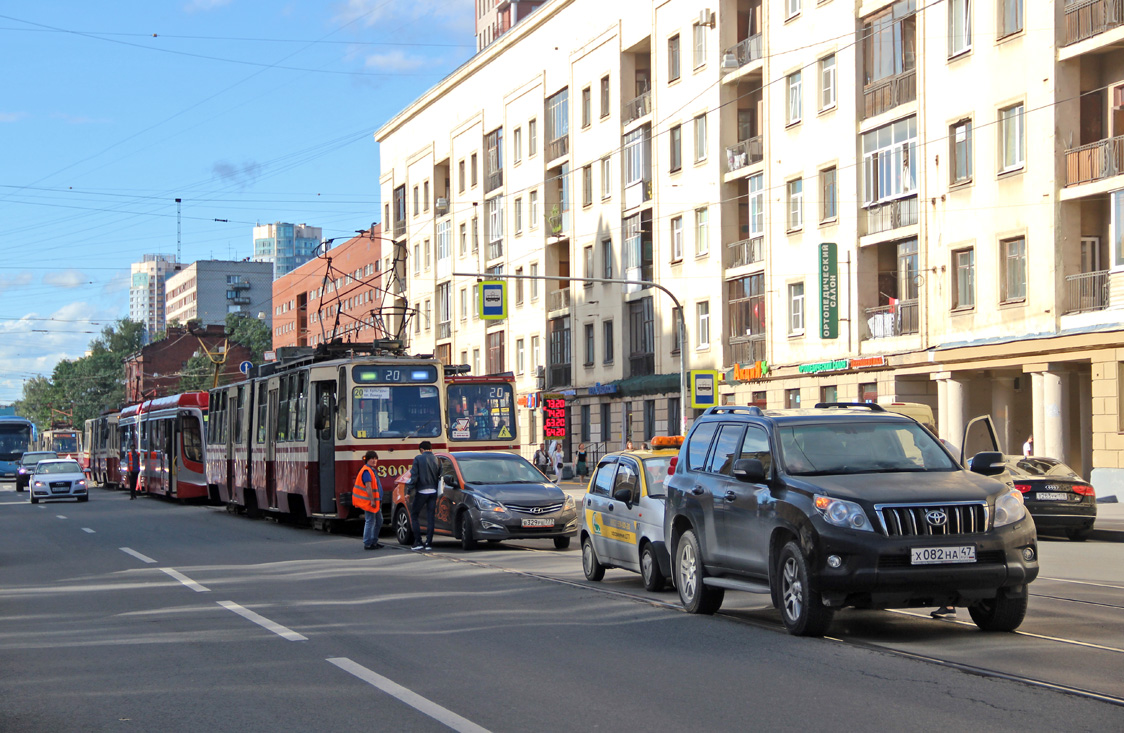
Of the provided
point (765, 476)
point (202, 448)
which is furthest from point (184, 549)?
point (202, 448)

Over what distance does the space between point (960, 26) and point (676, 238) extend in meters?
Answer: 16.9

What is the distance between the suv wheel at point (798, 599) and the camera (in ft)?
34.0

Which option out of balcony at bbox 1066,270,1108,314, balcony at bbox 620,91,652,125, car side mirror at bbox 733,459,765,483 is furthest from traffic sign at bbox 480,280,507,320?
car side mirror at bbox 733,459,765,483

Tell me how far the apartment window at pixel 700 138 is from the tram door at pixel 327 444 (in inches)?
994

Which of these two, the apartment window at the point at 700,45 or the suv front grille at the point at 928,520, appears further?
the apartment window at the point at 700,45

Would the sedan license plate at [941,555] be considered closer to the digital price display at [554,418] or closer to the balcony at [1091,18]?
the balcony at [1091,18]

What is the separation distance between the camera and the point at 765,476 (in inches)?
442

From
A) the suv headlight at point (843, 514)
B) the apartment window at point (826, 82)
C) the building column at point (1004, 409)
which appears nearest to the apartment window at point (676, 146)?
the apartment window at point (826, 82)

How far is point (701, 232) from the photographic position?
160ft

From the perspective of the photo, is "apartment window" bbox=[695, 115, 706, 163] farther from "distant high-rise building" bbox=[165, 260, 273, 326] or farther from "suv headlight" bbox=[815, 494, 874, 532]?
"distant high-rise building" bbox=[165, 260, 273, 326]

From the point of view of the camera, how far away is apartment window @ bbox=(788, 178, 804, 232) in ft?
139

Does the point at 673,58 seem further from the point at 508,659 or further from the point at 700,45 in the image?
the point at 508,659

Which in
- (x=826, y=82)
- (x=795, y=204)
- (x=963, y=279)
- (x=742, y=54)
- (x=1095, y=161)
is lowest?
(x=963, y=279)

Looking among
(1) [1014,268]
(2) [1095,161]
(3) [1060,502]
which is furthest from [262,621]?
(1) [1014,268]
